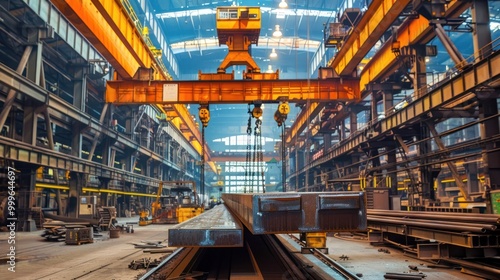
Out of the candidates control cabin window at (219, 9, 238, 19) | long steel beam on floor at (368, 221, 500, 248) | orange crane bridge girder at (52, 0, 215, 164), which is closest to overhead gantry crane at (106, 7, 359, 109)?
control cabin window at (219, 9, 238, 19)

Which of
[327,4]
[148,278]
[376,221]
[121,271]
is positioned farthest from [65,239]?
[327,4]

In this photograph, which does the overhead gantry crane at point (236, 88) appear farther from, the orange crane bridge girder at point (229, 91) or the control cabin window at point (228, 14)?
the control cabin window at point (228, 14)

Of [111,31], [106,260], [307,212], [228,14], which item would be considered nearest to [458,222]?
[307,212]

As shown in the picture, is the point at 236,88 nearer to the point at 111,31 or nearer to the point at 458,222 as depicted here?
the point at 111,31

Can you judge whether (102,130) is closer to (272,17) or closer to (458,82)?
(458,82)

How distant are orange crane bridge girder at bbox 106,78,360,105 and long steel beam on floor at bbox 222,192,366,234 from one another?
10.6 m

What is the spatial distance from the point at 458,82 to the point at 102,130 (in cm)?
1719

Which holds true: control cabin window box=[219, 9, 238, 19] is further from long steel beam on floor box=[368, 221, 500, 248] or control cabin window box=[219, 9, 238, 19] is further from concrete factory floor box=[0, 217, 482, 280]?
long steel beam on floor box=[368, 221, 500, 248]

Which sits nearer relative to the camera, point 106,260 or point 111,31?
point 106,260

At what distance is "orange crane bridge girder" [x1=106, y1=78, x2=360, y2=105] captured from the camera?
1478 cm

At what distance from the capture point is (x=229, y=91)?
1481cm

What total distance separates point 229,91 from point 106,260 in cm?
806

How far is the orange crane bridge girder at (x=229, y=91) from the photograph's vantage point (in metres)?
14.8

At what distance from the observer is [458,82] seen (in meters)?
10.9
